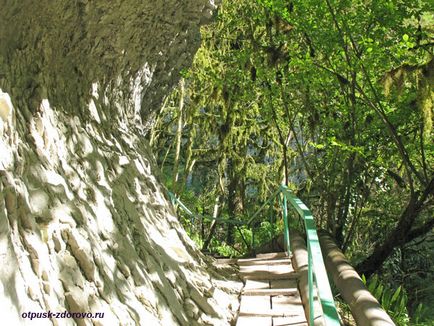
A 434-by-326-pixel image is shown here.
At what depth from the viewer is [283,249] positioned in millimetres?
8266

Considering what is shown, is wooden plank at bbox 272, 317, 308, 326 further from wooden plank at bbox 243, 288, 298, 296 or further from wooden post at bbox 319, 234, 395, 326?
wooden plank at bbox 243, 288, 298, 296

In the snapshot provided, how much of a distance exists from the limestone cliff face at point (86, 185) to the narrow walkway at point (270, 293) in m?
0.24

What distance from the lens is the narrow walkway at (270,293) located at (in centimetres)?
513

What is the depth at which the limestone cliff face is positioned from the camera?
11.5ft

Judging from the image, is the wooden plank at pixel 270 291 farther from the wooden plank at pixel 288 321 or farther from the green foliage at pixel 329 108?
the green foliage at pixel 329 108

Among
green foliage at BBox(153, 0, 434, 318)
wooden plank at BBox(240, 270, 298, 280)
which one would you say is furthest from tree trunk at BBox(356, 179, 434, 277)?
wooden plank at BBox(240, 270, 298, 280)

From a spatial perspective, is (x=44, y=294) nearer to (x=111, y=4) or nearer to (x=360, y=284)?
(x=360, y=284)

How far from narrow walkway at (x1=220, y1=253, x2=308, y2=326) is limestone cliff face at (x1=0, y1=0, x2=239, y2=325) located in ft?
0.79

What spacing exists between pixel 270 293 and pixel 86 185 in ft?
7.86

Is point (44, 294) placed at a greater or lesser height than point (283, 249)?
greater

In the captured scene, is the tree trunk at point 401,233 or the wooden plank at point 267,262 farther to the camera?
the tree trunk at point 401,233

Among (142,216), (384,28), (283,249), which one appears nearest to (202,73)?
(384,28)

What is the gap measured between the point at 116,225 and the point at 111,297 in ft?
3.30

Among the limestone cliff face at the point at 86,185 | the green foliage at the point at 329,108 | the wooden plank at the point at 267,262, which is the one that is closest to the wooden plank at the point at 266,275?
the wooden plank at the point at 267,262
